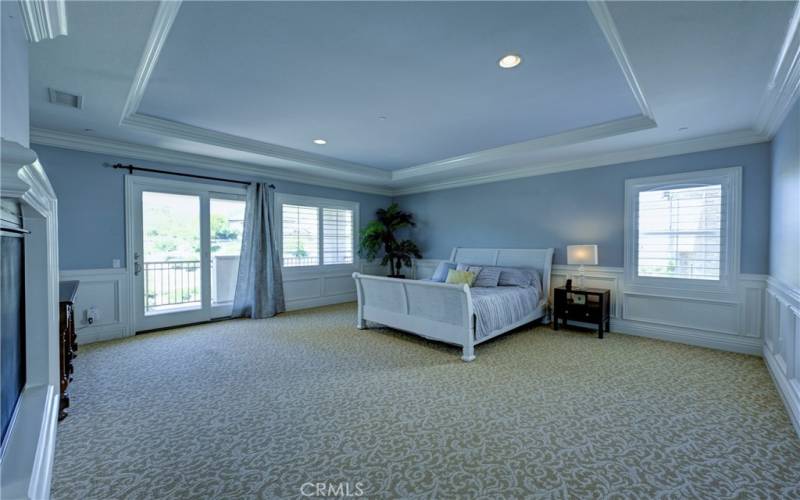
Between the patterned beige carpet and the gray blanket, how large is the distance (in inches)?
13.8

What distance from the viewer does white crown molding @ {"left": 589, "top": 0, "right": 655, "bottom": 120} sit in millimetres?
1966

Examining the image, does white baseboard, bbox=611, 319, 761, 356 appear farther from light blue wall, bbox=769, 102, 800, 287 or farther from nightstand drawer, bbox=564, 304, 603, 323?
light blue wall, bbox=769, 102, 800, 287

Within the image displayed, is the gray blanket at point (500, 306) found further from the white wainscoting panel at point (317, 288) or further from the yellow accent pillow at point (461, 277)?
the white wainscoting panel at point (317, 288)

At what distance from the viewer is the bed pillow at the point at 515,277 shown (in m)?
5.33

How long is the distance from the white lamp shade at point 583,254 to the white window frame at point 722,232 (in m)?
0.49

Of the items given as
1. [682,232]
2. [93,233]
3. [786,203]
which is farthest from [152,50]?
[682,232]

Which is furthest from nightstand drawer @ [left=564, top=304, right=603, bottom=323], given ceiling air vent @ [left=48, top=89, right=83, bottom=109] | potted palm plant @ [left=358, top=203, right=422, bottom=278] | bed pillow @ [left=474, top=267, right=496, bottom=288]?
ceiling air vent @ [left=48, top=89, right=83, bottom=109]

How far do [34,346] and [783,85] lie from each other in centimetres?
537

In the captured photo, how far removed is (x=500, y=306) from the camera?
441cm

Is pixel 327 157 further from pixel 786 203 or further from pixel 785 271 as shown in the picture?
pixel 785 271

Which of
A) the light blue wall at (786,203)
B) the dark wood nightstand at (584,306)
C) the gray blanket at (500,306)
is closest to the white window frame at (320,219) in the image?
the gray blanket at (500,306)

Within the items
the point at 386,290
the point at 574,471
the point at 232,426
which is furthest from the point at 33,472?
the point at 386,290

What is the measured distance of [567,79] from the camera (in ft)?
9.91

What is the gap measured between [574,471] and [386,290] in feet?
9.93
